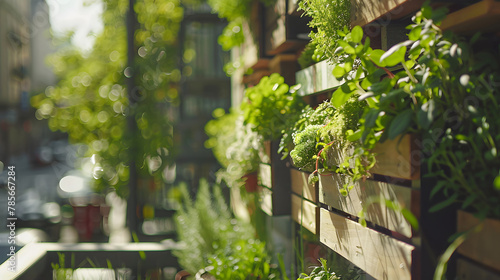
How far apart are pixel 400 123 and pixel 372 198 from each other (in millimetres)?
304

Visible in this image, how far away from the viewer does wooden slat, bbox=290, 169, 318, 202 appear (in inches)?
63.9

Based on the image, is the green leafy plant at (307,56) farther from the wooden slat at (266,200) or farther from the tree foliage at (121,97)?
the tree foliage at (121,97)

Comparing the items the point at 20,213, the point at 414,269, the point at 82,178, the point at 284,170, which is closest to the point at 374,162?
the point at 414,269

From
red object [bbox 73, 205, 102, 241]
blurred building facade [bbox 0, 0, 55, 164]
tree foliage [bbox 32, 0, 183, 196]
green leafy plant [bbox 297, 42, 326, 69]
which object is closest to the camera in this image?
green leafy plant [bbox 297, 42, 326, 69]

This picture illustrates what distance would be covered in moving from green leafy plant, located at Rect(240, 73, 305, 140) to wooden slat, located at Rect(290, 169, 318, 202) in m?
0.22

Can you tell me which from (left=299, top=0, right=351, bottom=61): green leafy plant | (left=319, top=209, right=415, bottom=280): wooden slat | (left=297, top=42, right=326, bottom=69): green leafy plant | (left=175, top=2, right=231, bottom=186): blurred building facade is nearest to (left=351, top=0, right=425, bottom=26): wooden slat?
(left=299, top=0, right=351, bottom=61): green leafy plant

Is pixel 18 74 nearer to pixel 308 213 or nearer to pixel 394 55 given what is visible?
pixel 308 213

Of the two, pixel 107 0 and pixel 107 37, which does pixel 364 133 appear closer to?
pixel 107 0

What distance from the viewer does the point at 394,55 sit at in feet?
3.02

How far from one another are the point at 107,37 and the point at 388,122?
4.49 m

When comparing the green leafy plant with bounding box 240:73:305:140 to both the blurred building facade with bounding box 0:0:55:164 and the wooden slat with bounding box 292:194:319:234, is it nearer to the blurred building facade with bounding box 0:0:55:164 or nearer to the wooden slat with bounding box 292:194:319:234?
the wooden slat with bounding box 292:194:319:234

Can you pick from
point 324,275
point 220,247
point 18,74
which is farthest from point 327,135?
point 18,74

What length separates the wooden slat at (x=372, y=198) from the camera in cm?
100

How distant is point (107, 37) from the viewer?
4781 mm
